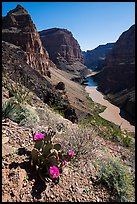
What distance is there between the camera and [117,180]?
4.39 metres

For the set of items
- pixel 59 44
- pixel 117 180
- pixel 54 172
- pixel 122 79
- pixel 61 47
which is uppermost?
pixel 59 44

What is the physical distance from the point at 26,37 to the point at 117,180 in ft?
171

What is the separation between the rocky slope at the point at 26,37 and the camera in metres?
50.8

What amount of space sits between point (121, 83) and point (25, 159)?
74044 millimetres

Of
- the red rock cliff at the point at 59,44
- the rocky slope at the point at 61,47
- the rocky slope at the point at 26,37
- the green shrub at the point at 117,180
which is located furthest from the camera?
the red rock cliff at the point at 59,44

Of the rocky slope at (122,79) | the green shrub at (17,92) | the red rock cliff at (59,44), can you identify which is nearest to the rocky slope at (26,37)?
the rocky slope at (122,79)

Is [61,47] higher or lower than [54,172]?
higher

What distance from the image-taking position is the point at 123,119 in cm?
4547

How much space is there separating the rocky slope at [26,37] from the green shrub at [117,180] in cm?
4340

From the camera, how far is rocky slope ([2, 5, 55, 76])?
50.8 meters

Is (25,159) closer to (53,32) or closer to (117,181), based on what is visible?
(117,181)

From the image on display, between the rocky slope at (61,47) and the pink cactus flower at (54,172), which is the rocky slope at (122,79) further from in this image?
the pink cactus flower at (54,172)

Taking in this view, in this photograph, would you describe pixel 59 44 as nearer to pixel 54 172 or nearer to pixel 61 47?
pixel 61 47

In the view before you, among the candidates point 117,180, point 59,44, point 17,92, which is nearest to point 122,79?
point 17,92
